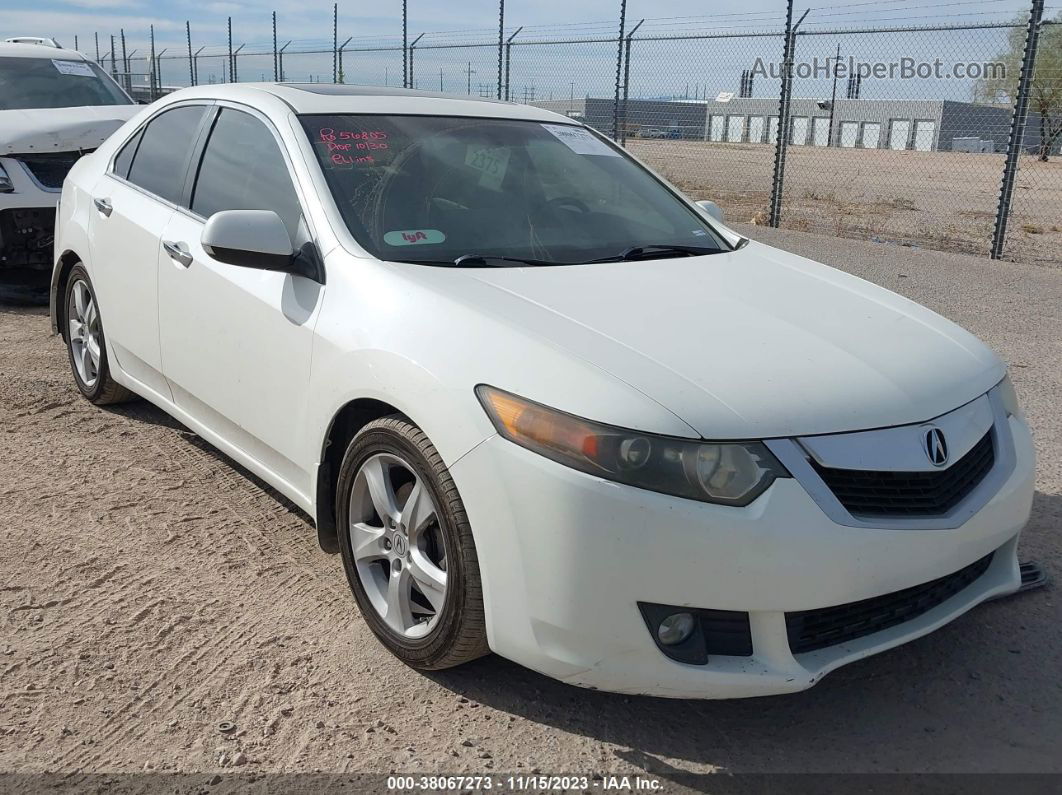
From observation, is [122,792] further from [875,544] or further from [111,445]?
[111,445]

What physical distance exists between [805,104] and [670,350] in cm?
1553

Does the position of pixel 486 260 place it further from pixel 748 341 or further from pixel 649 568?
pixel 649 568

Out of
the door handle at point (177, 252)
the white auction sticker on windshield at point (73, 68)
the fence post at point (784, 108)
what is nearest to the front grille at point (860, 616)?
the door handle at point (177, 252)

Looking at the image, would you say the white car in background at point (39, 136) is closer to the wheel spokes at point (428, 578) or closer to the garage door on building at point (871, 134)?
the wheel spokes at point (428, 578)

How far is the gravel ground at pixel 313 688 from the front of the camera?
8.09ft

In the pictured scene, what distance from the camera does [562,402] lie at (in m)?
2.33

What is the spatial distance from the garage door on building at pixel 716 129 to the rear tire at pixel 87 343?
14.5 meters

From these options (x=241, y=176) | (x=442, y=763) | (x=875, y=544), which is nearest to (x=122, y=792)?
(x=442, y=763)

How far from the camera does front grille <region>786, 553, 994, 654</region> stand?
2.39 m

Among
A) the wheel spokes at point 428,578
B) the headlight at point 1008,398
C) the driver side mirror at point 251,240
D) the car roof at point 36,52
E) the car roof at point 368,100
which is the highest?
the car roof at point 36,52

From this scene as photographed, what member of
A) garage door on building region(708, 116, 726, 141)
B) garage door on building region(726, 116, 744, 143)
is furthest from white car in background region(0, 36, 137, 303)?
garage door on building region(726, 116, 744, 143)

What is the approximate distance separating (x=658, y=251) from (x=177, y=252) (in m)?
1.75

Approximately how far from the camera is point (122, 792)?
230cm

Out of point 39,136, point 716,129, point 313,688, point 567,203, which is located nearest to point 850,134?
point 716,129
